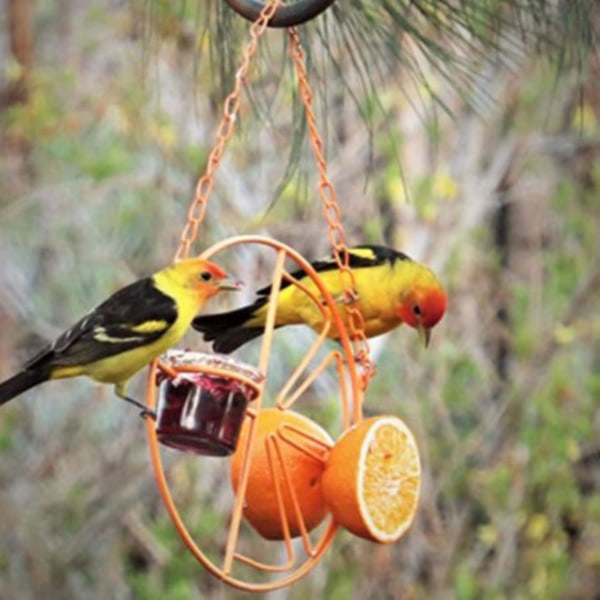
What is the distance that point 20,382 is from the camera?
8.01 feet

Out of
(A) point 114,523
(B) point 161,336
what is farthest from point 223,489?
(B) point 161,336

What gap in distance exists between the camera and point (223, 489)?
5.44m

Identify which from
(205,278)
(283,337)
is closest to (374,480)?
(205,278)

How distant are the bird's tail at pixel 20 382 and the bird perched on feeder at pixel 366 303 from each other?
0.31 meters

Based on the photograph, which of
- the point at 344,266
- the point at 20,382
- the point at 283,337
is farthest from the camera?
the point at 283,337

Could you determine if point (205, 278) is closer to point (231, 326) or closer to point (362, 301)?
point (231, 326)

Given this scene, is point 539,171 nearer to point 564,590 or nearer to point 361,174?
point 361,174

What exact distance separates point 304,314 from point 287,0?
0.60 metres

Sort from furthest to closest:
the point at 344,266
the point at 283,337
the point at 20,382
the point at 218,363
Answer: the point at 283,337 → the point at 344,266 → the point at 20,382 → the point at 218,363

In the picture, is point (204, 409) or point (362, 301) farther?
point (362, 301)

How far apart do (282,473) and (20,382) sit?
42 cm

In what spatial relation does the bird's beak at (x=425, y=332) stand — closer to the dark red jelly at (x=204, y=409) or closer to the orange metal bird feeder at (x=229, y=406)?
the orange metal bird feeder at (x=229, y=406)

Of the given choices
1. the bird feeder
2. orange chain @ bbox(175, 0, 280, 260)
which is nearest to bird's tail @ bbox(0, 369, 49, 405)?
the bird feeder

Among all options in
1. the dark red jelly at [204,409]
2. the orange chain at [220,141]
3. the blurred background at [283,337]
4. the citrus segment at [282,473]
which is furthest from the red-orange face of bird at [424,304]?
the blurred background at [283,337]
